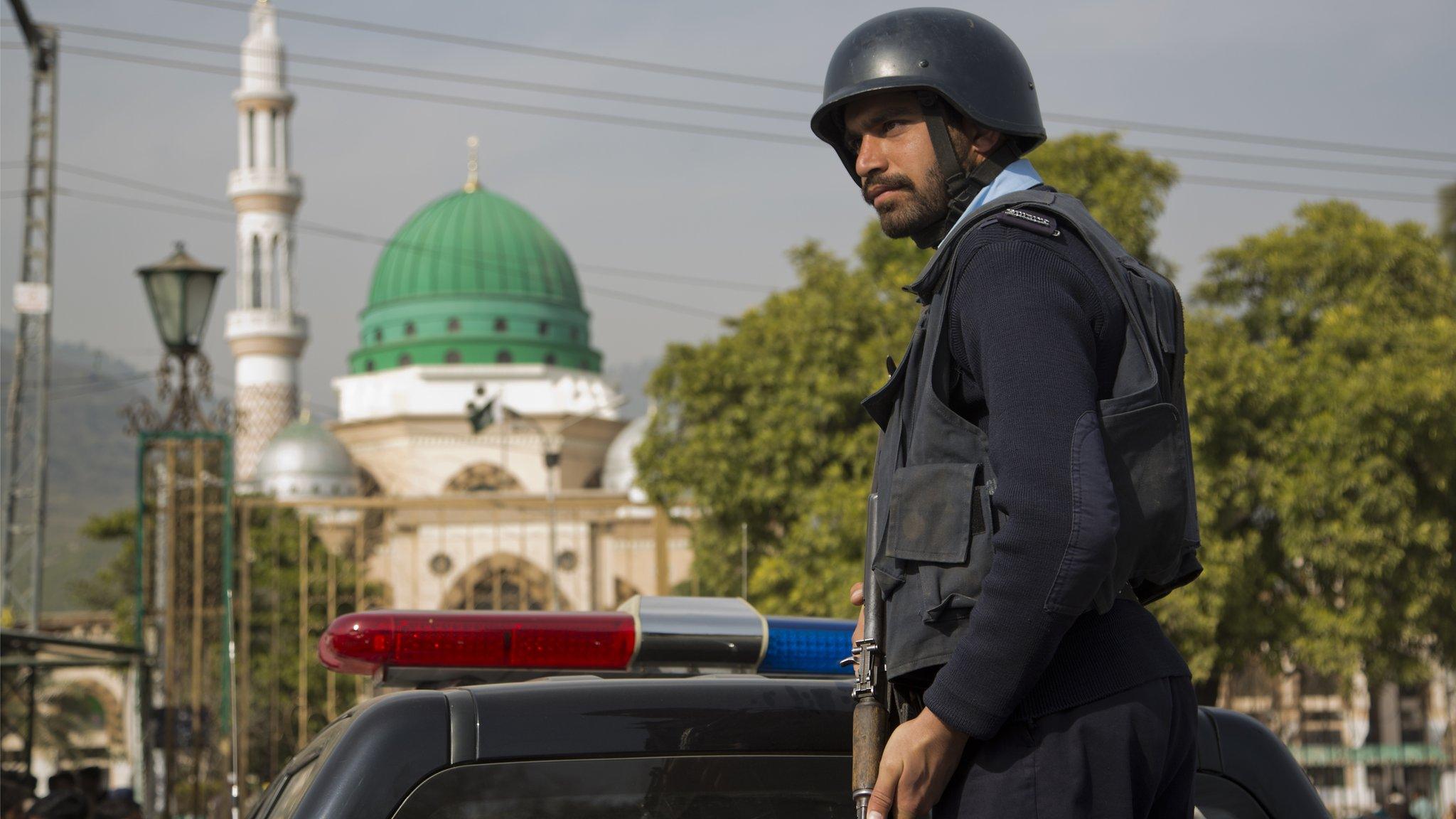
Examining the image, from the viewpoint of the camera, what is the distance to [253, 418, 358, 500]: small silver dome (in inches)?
2137

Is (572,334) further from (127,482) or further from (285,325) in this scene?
(127,482)

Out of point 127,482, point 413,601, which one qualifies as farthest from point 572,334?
point 127,482

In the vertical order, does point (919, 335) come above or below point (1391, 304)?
below

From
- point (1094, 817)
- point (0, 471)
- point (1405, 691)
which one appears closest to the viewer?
point (1094, 817)

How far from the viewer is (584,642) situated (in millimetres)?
2418

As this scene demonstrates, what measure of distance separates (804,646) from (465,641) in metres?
0.51

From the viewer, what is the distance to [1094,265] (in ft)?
5.84

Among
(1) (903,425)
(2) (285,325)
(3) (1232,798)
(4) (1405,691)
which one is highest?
(2) (285,325)

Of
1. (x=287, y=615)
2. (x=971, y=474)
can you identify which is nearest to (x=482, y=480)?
(x=287, y=615)

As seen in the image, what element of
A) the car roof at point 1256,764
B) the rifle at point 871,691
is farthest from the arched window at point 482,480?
the rifle at point 871,691

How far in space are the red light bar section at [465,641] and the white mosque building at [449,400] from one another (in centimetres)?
3727

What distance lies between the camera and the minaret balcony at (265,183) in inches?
2052

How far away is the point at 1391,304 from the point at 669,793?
19.0 metres

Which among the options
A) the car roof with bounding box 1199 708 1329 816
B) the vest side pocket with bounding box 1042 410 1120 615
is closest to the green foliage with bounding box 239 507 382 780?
the car roof with bounding box 1199 708 1329 816
